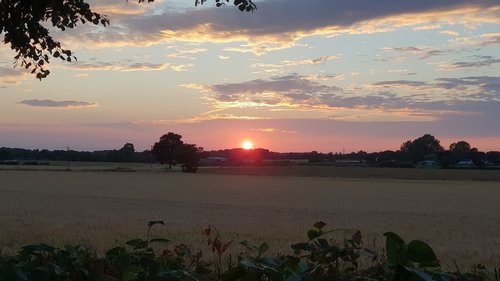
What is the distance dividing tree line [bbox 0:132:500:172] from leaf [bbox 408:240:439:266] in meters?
133

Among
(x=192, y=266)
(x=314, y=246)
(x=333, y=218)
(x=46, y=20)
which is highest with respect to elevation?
(x=46, y=20)

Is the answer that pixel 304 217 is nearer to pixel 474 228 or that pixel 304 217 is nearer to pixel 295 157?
pixel 474 228

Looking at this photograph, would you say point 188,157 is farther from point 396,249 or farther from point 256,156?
point 396,249

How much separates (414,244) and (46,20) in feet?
27.3

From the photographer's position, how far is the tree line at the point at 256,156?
139 meters

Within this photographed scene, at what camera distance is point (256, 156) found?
161125 mm

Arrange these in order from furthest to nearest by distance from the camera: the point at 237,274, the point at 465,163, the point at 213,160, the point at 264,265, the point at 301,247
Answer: the point at 213,160 < the point at 465,163 < the point at 301,247 < the point at 264,265 < the point at 237,274

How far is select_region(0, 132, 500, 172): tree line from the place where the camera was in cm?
13925

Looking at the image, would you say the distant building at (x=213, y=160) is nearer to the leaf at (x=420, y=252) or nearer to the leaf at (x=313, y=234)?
the leaf at (x=313, y=234)

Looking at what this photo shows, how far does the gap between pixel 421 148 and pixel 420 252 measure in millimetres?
154200

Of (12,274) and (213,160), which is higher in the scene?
(213,160)

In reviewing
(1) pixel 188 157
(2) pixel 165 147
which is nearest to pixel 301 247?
(1) pixel 188 157

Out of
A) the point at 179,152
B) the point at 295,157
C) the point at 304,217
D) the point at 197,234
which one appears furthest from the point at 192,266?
the point at 295,157

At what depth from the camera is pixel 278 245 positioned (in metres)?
17.6
